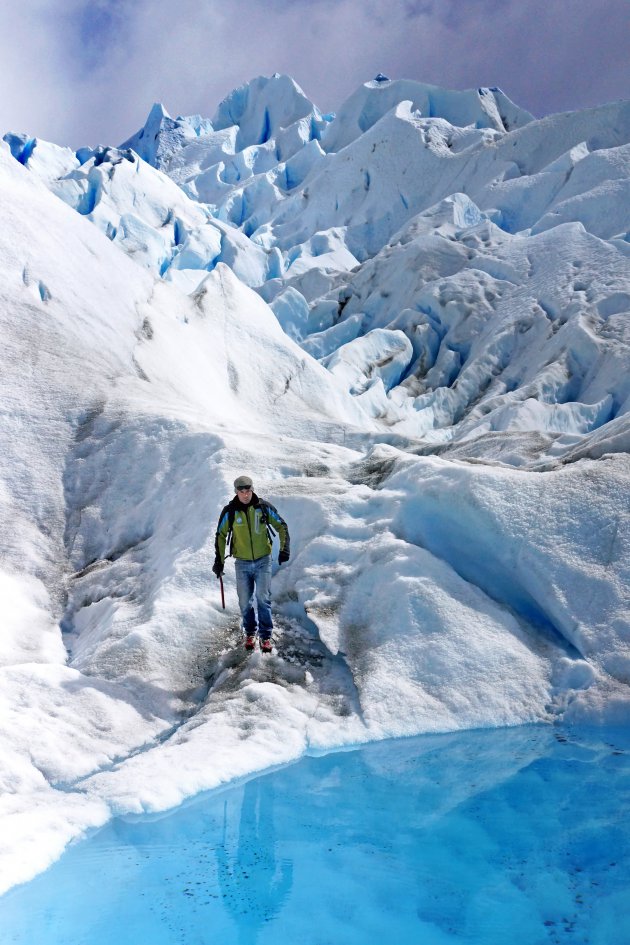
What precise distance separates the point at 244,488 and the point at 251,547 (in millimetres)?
511

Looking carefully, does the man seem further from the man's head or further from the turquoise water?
the turquoise water

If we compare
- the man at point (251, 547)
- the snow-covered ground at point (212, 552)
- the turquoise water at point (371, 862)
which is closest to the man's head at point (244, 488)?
the man at point (251, 547)

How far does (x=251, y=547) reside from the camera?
6.32 metres

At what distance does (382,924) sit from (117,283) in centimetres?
1176

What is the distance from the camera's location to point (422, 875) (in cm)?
383

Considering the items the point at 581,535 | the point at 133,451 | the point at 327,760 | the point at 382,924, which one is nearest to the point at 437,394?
the point at 133,451

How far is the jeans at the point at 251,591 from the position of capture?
6.33 metres

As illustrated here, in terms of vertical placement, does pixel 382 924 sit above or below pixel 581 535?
below

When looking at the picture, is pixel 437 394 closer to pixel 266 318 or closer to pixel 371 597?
pixel 266 318

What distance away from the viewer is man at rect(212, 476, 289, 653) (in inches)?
248

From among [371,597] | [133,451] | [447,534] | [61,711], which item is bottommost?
[61,711]

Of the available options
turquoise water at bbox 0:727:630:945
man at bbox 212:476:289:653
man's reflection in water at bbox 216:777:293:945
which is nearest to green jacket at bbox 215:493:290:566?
man at bbox 212:476:289:653

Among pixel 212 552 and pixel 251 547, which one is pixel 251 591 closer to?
pixel 251 547

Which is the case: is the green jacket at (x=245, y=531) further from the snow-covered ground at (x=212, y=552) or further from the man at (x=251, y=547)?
the snow-covered ground at (x=212, y=552)
